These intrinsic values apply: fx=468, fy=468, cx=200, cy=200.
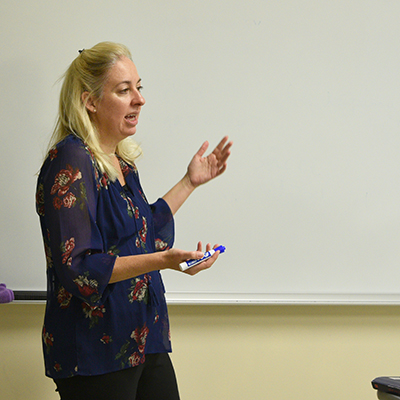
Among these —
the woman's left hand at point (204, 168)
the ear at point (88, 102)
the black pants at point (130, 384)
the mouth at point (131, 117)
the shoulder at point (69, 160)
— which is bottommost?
the black pants at point (130, 384)

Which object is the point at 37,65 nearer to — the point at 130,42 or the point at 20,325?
the point at 130,42

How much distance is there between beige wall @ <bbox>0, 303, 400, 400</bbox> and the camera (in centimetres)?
169

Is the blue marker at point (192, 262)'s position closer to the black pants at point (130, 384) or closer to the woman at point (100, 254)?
the woman at point (100, 254)

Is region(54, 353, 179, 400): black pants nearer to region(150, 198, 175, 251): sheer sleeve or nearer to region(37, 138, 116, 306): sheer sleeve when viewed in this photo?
region(37, 138, 116, 306): sheer sleeve

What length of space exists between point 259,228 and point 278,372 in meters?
0.54

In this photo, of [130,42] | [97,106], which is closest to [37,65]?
[130,42]

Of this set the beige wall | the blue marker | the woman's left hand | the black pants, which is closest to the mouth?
the woman's left hand

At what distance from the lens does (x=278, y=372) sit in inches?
67.6

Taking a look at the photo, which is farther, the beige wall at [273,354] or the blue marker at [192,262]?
the beige wall at [273,354]

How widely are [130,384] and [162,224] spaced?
1.43ft

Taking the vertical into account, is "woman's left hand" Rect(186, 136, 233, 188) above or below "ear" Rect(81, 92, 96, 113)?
below

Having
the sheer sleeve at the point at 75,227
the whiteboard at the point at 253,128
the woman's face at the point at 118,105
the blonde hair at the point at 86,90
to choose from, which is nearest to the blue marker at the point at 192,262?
the sheer sleeve at the point at 75,227

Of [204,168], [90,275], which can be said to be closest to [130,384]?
[90,275]

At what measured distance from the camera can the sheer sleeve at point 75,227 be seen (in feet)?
3.10
